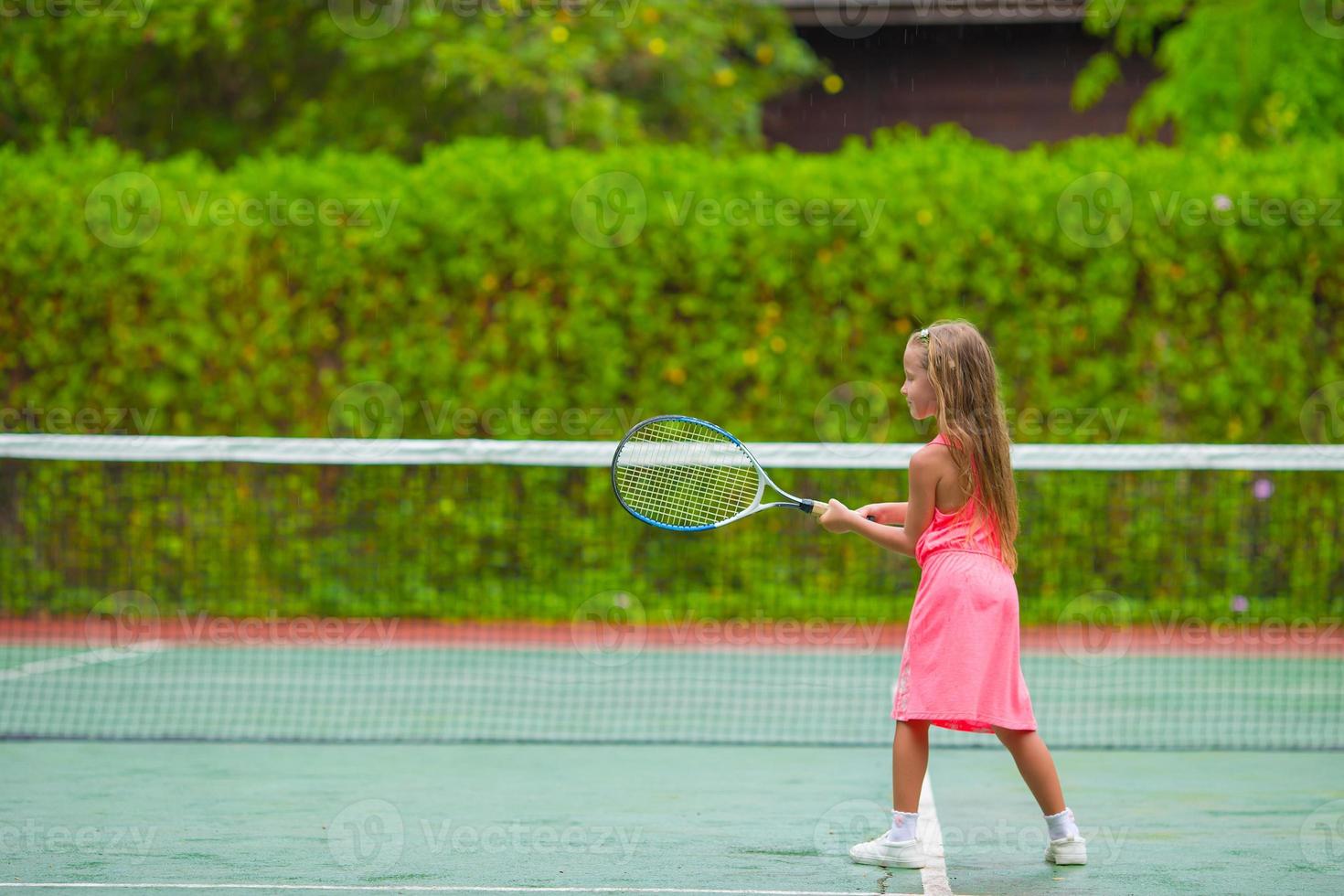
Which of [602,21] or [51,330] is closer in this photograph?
[51,330]

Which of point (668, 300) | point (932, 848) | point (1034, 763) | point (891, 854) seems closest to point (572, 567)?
point (668, 300)

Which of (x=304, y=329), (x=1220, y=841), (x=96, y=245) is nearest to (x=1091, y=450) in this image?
(x=1220, y=841)

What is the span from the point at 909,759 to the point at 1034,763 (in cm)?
33

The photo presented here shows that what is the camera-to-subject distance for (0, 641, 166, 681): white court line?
8.30m

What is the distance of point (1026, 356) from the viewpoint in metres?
10.1

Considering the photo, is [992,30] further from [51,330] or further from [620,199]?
[51,330]

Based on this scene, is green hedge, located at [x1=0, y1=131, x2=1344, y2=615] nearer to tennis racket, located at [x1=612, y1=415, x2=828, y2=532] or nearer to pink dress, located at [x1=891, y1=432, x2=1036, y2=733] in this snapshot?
tennis racket, located at [x1=612, y1=415, x2=828, y2=532]

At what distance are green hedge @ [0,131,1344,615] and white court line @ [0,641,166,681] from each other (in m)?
0.96

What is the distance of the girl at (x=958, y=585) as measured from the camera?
13.2ft

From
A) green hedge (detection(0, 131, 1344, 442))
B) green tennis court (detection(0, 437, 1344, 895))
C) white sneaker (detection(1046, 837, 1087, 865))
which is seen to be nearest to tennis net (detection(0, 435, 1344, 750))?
green tennis court (detection(0, 437, 1344, 895))

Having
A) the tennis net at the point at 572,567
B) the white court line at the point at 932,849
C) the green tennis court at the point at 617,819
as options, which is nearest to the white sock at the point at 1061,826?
the green tennis court at the point at 617,819

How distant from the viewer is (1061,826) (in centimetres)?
422

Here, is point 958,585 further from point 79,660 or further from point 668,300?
point 668,300

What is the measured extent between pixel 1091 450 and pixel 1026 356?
316 centimetres
